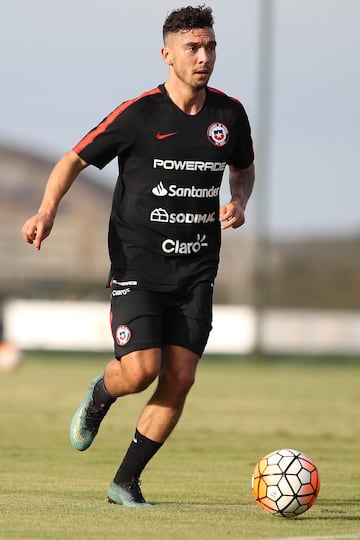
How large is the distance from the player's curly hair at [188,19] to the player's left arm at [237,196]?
1.03 m

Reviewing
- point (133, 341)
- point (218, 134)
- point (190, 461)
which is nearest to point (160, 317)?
point (133, 341)

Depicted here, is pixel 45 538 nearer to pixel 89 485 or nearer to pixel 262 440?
pixel 89 485

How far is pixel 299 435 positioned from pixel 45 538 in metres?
7.56

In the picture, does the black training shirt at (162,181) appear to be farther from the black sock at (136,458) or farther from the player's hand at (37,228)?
the black sock at (136,458)

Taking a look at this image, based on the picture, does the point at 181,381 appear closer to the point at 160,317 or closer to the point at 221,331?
the point at 160,317

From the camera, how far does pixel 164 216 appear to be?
7.87m

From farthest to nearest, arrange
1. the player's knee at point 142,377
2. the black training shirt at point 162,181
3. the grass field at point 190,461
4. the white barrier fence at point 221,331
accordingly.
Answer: the white barrier fence at point 221,331
the black training shirt at point 162,181
the player's knee at point 142,377
the grass field at point 190,461

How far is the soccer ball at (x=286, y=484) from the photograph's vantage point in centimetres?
757

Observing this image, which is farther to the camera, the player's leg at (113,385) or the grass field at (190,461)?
the player's leg at (113,385)

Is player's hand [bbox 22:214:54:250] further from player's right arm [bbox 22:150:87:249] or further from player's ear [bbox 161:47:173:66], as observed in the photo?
player's ear [bbox 161:47:173:66]

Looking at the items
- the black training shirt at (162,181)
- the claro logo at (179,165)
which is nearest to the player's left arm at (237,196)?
the black training shirt at (162,181)

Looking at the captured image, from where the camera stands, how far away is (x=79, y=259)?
4166cm

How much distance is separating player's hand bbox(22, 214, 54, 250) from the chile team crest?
111 cm

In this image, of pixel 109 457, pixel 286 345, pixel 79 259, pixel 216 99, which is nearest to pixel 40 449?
pixel 109 457
